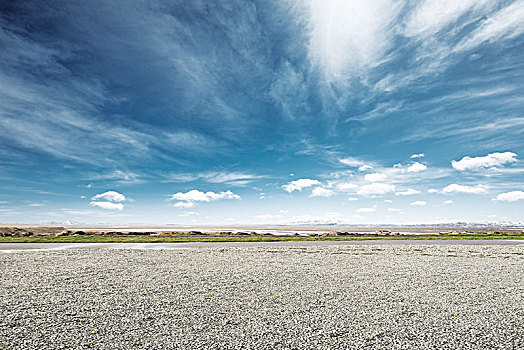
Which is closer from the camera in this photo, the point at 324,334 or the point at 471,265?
the point at 324,334

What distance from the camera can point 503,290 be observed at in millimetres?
13742

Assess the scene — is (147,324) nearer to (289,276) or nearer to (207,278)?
(207,278)

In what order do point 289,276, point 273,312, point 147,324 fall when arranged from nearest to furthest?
point 147,324 → point 273,312 → point 289,276

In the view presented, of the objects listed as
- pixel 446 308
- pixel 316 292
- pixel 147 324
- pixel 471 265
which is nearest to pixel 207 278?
pixel 316 292

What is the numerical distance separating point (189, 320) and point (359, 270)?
519 inches

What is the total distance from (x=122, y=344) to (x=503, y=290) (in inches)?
625

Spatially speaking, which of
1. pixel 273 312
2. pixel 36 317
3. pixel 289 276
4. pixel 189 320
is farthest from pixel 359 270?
pixel 36 317

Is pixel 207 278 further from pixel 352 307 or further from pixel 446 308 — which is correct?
pixel 446 308

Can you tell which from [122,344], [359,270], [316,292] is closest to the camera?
[122,344]

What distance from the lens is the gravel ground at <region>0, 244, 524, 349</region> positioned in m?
7.86

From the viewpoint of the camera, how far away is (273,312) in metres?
10.3

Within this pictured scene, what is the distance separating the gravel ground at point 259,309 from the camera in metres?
7.86

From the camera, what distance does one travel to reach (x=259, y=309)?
10617 millimetres

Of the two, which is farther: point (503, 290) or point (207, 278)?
point (207, 278)
